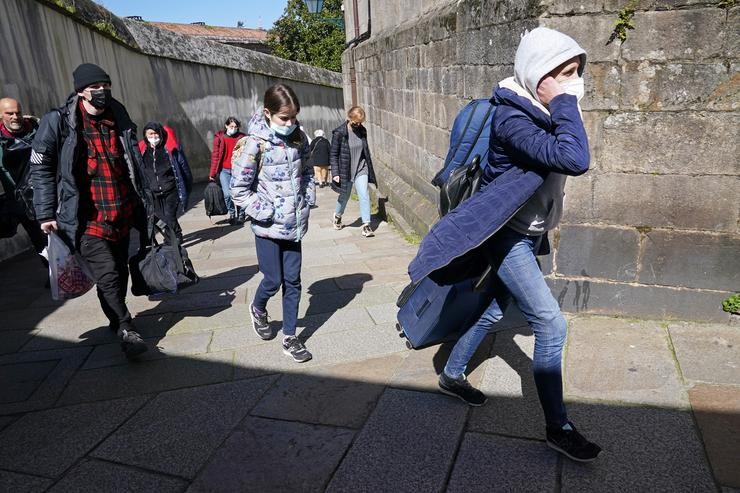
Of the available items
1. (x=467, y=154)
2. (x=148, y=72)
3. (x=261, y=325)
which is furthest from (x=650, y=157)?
(x=148, y=72)

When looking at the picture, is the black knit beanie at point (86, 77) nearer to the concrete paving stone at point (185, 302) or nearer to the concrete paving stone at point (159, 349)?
the concrete paving stone at point (159, 349)

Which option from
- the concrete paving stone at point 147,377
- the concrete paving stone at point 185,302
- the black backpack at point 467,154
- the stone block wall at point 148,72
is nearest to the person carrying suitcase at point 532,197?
the black backpack at point 467,154

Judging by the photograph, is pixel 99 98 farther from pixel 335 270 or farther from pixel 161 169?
pixel 161 169

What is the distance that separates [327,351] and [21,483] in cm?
181

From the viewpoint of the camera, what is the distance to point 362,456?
8.38ft

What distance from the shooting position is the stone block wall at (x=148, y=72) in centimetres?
746

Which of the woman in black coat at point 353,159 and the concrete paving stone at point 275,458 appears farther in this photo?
the woman in black coat at point 353,159

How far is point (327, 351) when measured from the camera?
3.73 meters

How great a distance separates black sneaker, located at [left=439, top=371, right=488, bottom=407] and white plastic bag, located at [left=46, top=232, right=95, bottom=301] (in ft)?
7.82

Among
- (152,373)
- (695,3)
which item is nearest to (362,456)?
(152,373)

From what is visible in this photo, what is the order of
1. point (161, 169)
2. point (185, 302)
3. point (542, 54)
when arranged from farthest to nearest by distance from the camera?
point (161, 169) → point (185, 302) → point (542, 54)

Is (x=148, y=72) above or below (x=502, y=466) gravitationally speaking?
above

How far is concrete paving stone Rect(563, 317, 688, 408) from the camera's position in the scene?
2916mm

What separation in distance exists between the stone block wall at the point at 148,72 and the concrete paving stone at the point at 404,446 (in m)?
5.82
